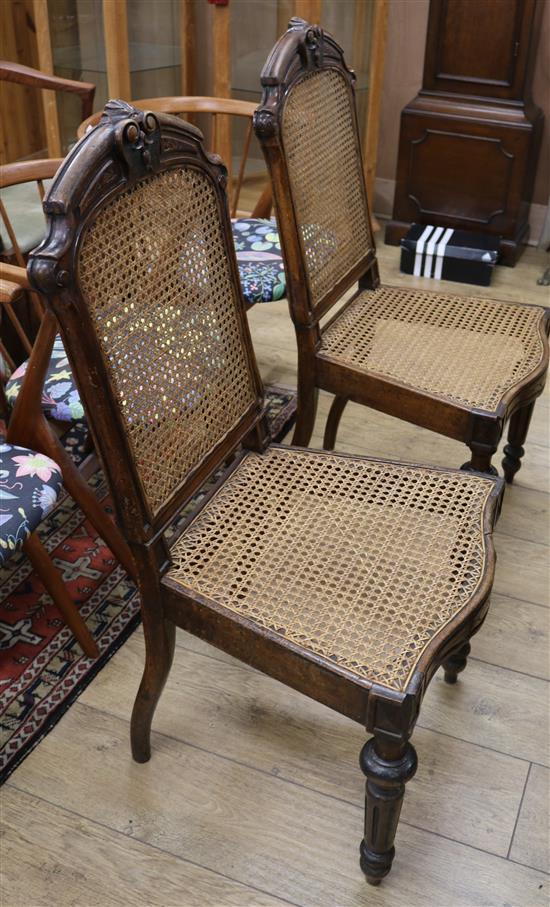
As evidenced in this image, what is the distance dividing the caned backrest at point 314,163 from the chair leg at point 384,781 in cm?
84

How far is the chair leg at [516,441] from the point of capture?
79.5 inches

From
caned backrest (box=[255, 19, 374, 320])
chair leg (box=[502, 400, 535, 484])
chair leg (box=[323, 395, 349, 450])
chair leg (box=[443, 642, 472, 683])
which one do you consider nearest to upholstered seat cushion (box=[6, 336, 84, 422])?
caned backrest (box=[255, 19, 374, 320])

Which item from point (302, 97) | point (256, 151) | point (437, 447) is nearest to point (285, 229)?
point (302, 97)

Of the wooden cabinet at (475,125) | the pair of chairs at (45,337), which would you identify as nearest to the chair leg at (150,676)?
the pair of chairs at (45,337)

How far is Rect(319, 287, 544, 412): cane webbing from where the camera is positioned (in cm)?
167

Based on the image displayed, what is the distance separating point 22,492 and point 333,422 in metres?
0.92

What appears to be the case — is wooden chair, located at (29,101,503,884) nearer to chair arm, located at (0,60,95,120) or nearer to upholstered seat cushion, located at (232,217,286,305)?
upholstered seat cushion, located at (232,217,286,305)

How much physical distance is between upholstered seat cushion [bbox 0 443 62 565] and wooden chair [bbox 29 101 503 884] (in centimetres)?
22

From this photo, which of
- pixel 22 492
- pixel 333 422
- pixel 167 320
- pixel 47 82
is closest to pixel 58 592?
pixel 22 492

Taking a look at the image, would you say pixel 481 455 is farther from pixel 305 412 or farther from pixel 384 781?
pixel 384 781

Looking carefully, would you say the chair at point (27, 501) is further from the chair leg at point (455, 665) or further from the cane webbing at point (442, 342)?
the chair leg at point (455, 665)

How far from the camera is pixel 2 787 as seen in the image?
4.69ft

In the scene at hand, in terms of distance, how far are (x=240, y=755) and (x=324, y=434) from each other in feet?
2.98

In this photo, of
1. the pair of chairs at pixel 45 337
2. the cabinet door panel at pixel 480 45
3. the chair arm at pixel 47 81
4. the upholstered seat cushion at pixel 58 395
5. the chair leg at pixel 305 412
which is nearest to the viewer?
the pair of chairs at pixel 45 337
